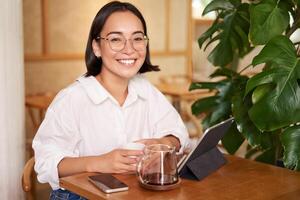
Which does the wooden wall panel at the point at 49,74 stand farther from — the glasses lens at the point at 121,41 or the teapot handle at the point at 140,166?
the teapot handle at the point at 140,166

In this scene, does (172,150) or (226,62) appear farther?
(226,62)

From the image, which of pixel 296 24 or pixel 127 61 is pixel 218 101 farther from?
pixel 127 61

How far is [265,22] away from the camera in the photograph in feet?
6.24

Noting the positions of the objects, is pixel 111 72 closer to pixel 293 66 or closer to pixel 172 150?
pixel 172 150

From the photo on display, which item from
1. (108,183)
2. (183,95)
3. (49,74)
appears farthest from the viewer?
(49,74)

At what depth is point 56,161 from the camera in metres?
1.60

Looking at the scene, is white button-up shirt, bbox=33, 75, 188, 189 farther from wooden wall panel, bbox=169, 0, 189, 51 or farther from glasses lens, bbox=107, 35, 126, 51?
wooden wall panel, bbox=169, 0, 189, 51

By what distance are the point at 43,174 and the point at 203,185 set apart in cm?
57

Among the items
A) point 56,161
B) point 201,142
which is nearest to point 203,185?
point 201,142

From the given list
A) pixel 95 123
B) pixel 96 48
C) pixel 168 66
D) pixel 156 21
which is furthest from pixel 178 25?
pixel 95 123

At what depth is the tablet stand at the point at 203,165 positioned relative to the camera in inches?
59.3

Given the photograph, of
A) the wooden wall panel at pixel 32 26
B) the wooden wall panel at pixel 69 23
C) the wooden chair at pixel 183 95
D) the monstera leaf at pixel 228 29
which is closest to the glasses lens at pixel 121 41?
the monstera leaf at pixel 228 29

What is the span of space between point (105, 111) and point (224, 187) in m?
0.58

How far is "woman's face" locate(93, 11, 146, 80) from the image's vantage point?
1734 mm
